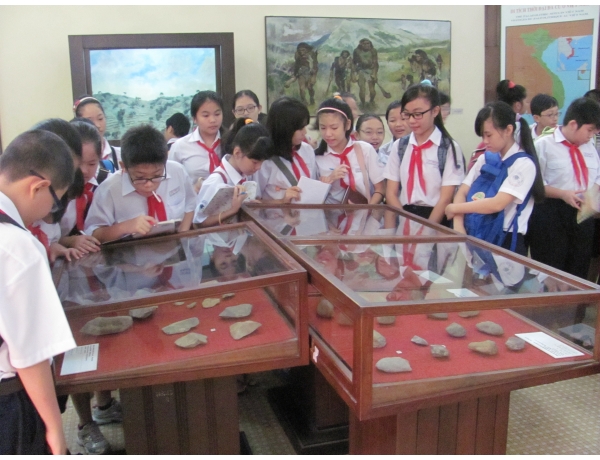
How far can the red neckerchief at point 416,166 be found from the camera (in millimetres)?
3250

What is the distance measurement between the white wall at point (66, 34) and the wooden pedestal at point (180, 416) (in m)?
4.53

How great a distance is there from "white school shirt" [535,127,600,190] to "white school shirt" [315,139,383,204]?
119cm

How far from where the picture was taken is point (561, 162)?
12.2 feet

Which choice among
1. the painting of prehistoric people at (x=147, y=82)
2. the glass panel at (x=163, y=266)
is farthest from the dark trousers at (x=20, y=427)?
the painting of prehistoric people at (x=147, y=82)

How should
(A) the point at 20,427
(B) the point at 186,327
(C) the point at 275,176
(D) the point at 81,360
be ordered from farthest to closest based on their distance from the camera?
1. (C) the point at 275,176
2. (B) the point at 186,327
3. (D) the point at 81,360
4. (A) the point at 20,427

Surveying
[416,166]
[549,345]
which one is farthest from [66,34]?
[549,345]

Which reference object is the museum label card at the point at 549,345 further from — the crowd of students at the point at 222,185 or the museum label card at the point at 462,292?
the crowd of students at the point at 222,185

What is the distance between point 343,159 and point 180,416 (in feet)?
6.37

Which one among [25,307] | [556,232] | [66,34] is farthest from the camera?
[66,34]

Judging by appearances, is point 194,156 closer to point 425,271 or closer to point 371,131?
point 371,131

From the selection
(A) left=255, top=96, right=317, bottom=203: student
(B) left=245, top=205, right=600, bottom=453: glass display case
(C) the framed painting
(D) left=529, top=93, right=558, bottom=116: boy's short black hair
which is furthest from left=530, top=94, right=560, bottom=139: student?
(B) left=245, top=205, right=600, bottom=453: glass display case

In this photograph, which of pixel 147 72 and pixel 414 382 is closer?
pixel 414 382

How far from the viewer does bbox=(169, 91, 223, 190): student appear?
3.60 meters

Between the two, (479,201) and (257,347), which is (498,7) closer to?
(479,201)
